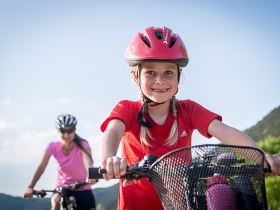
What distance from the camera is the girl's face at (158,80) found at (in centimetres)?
324

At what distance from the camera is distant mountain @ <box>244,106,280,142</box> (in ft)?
71.6

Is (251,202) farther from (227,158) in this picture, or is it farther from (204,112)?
(204,112)

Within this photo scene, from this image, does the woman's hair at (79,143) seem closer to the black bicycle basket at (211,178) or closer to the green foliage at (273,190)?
the black bicycle basket at (211,178)

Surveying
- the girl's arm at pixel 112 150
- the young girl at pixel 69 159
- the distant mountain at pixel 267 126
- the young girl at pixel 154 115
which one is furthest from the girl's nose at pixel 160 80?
the distant mountain at pixel 267 126

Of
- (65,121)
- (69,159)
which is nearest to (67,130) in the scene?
(65,121)

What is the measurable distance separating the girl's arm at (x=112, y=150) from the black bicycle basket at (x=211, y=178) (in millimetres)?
204

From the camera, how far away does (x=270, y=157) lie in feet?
7.65

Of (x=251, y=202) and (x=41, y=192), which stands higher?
(x=251, y=202)

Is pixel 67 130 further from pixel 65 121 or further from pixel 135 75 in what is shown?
pixel 135 75

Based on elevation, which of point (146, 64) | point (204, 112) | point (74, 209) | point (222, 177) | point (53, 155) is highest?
point (146, 64)

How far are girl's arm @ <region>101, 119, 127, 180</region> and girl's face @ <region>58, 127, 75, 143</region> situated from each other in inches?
179

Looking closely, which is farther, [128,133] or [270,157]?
[128,133]

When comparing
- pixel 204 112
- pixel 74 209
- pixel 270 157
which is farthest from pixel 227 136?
pixel 74 209

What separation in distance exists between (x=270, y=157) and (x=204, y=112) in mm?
956
